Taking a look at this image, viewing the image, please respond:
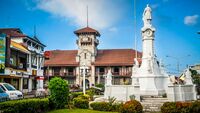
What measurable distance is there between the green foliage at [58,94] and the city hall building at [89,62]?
45145mm

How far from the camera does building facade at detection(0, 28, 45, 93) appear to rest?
37.8 metres

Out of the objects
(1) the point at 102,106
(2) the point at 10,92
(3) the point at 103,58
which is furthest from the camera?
(3) the point at 103,58

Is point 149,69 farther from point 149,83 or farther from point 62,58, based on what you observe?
point 62,58

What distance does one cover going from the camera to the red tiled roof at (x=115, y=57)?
219 feet

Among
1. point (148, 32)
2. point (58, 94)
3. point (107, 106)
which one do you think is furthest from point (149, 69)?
point (58, 94)

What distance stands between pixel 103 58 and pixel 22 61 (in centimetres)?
2878

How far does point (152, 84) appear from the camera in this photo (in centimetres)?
2798

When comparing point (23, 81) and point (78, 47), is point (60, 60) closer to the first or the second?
point (78, 47)

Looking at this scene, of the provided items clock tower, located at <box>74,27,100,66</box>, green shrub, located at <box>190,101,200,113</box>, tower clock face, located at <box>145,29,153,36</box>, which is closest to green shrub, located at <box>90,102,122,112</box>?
green shrub, located at <box>190,101,200,113</box>

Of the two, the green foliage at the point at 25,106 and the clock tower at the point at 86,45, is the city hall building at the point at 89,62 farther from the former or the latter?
the green foliage at the point at 25,106

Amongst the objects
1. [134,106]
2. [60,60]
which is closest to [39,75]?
[60,60]

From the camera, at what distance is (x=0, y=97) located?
1980 cm

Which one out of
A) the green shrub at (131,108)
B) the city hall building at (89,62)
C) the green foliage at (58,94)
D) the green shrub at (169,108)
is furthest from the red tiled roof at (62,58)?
Result: the green shrub at (169,108)

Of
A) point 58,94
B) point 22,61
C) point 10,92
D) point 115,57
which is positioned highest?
point 115,57
